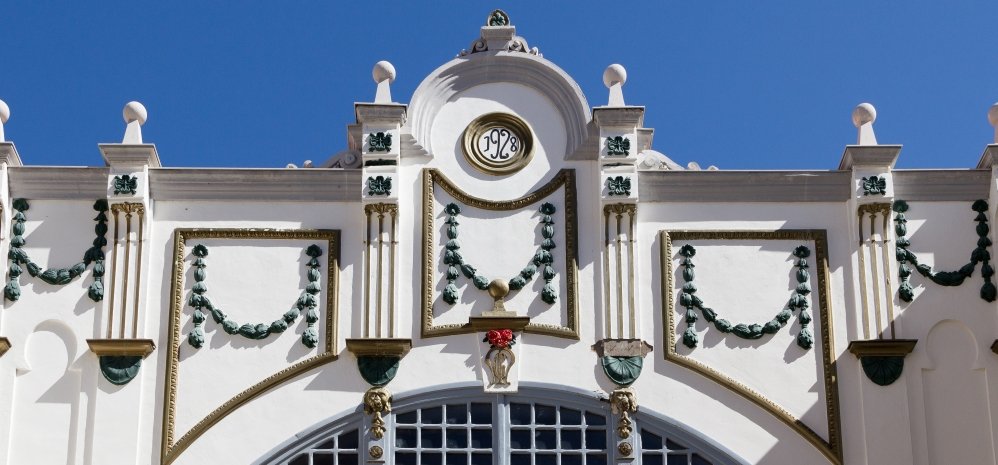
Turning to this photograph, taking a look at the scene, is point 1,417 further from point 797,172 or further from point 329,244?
point 797,172

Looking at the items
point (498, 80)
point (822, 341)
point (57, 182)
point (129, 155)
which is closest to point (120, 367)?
point (57, 182)

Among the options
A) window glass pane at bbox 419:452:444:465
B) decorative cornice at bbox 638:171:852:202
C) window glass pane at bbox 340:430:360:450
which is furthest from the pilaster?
decorative cornice at bbox 638:171:852:202

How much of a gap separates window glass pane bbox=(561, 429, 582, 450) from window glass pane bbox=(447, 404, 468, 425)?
43.9 inches

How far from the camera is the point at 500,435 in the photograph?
22.1 meters

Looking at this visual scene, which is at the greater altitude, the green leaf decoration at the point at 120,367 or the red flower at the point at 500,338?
the red flower at the point at 500,338

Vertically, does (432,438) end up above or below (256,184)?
below

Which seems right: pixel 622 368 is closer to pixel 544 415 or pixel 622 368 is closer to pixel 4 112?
pixel 544 415

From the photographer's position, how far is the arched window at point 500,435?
2202cm

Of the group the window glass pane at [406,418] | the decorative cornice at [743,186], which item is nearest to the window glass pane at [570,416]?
the window glass pane at [406,418]

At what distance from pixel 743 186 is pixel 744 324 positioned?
1.68m

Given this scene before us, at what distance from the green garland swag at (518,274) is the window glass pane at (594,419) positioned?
4.51 feet

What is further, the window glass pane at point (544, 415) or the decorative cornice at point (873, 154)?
the decorative cornice at point (873, 154)

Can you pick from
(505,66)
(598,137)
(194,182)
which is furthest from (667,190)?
(194,182)

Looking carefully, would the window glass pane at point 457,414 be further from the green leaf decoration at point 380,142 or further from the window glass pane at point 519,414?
the green leaf decoration at point 380,142
